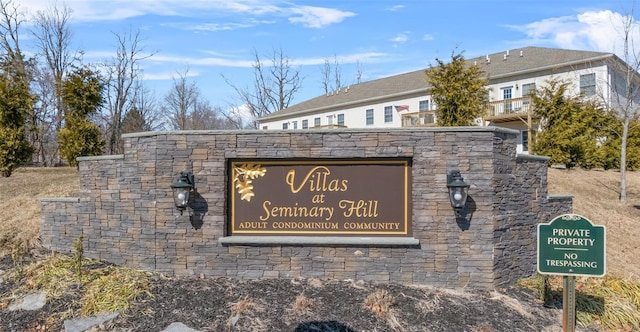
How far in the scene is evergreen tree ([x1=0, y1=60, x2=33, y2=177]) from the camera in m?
11.4

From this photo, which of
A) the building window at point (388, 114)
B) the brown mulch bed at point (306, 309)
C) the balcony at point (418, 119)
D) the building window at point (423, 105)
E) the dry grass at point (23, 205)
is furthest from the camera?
the building window at point (388, 114)

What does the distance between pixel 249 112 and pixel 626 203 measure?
33727 mm

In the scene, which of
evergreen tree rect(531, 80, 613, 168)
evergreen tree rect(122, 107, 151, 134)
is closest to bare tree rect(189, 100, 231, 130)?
evergreen tree rect(122, 107, 151, 134)

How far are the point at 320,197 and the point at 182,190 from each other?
1925 mm

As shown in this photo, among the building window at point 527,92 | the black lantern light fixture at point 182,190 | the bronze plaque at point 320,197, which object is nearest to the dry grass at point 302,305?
the bronze plaque at point 320,197

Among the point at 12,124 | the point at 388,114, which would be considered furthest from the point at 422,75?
the point at 12,124

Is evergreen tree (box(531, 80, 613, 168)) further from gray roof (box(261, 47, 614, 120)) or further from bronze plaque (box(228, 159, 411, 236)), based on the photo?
bronze plaque (box(228, 159, 411, 236))

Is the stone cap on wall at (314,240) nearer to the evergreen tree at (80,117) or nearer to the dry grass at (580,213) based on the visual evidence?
the dry grass at (580,213)

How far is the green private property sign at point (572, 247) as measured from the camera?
424cm

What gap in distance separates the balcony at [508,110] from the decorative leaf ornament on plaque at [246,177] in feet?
54.0

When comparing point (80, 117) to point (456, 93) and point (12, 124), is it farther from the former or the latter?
point (456, 93)

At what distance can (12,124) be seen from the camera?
11.8 meters

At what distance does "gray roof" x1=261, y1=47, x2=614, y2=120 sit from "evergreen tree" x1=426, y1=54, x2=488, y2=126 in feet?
13.2

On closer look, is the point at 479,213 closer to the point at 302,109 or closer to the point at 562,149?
the point at 562,149
